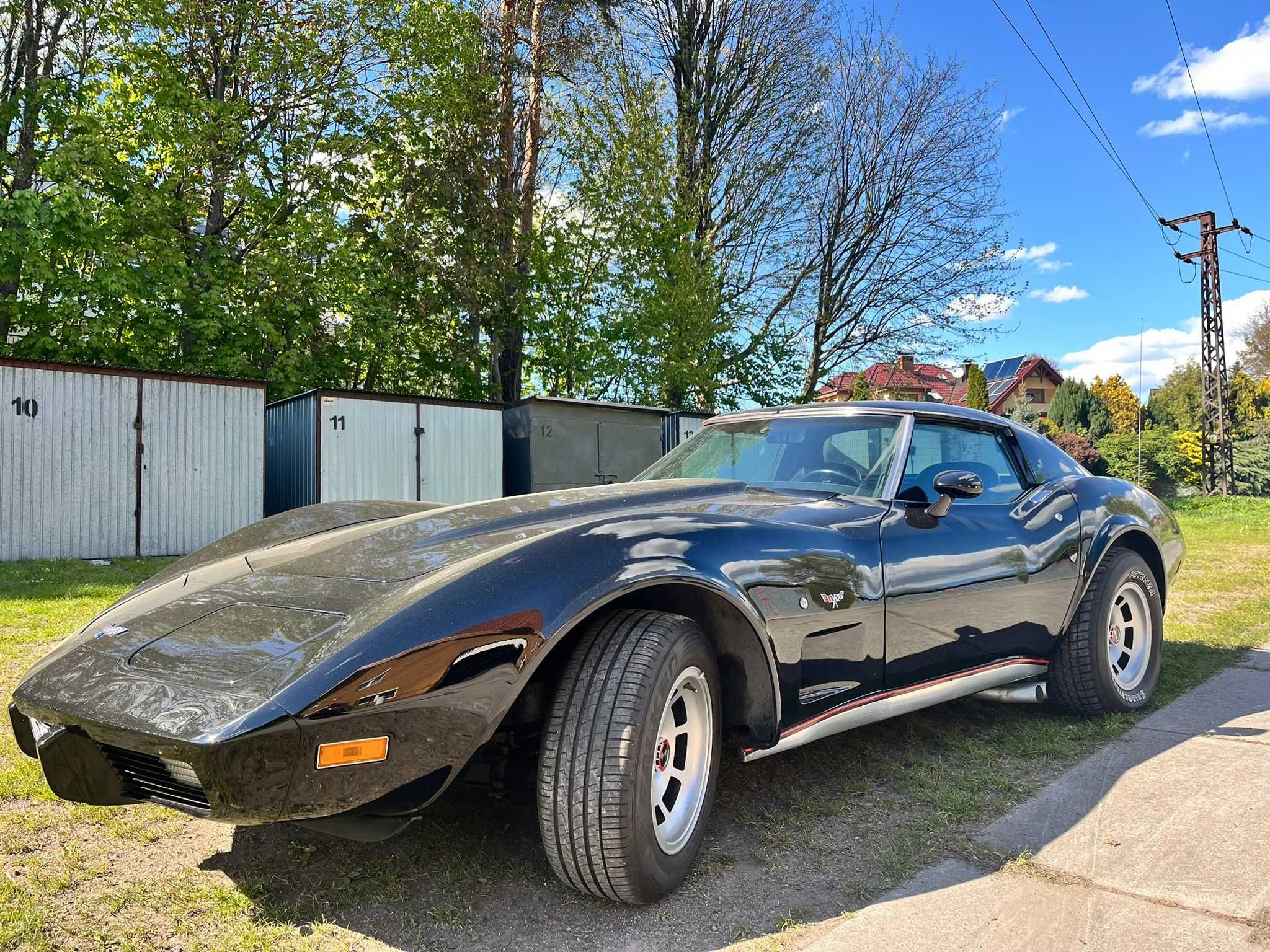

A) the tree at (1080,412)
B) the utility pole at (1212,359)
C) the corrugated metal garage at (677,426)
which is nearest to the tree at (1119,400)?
the tree at (1080,412)

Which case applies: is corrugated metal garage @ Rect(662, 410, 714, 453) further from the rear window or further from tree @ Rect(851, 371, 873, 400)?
the rear window

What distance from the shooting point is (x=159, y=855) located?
2287 millimetres

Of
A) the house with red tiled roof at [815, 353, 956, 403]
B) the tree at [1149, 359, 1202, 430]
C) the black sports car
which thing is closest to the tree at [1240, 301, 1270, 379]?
the tree at [1149, 359, 1202, 430]

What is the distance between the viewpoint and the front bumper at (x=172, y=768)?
162 cm

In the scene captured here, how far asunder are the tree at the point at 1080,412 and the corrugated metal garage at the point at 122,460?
46283 mm

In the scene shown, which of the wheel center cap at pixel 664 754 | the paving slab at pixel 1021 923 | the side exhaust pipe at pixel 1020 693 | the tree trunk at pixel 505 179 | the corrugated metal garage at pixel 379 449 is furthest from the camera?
the tree trunk at pixel 505 179

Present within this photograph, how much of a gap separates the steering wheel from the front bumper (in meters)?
2.10

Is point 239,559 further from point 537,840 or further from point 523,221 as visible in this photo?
point 523,221

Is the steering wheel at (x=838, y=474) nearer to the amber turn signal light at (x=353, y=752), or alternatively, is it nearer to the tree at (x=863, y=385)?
the amber turn signal light at (x=353, y=752)

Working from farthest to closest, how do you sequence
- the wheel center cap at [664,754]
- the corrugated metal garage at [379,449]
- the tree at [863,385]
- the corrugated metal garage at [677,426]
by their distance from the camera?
the tree at [863,385] → the corrugated metal garage at [677,426] → the corrugated metal garage at [379,449] → the wheel center cap at [664,754]

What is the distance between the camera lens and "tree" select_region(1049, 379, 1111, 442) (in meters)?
48.0

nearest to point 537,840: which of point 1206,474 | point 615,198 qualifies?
point 615,198

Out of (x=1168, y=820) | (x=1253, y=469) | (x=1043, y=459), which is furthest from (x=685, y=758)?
(x=1253, y=469)

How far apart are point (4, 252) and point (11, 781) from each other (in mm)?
12920
